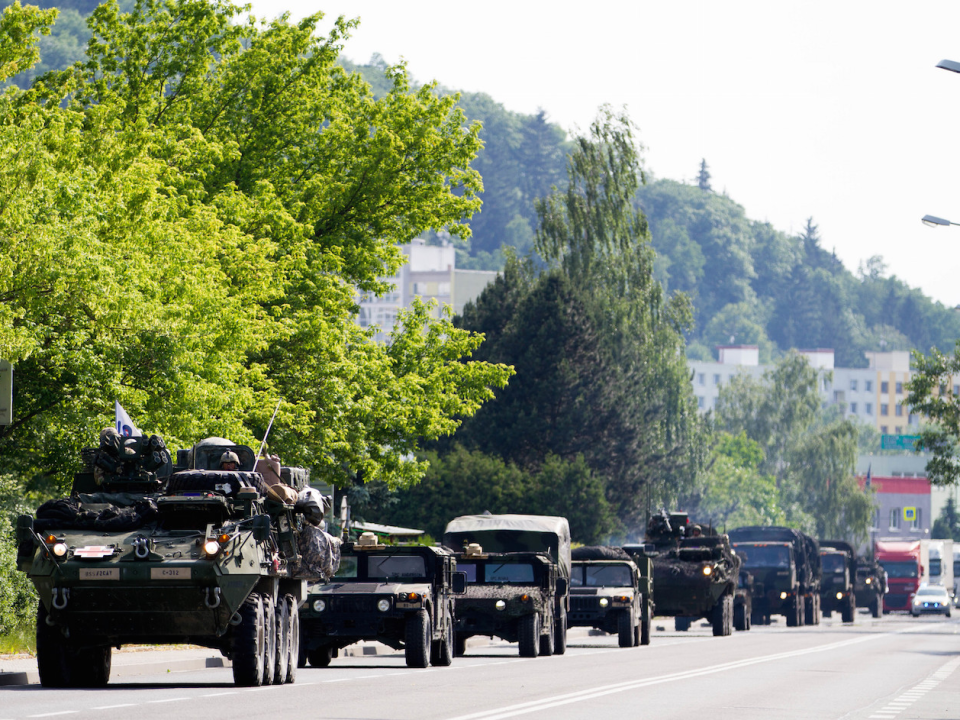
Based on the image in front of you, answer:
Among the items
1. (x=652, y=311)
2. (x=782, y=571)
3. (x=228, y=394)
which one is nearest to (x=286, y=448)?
(x=228, y=394)

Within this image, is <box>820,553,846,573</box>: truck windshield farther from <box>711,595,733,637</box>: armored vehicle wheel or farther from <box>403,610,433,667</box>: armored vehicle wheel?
<box>403,610,433,667</box>: armored vehicle wheel

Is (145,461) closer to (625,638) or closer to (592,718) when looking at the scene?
(592,718)

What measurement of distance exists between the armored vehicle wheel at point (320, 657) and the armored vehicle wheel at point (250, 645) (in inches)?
261

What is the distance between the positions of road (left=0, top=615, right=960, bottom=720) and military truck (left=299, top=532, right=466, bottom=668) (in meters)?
0.45

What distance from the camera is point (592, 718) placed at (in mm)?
15727

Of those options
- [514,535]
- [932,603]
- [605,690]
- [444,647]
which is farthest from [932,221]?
[932,603]

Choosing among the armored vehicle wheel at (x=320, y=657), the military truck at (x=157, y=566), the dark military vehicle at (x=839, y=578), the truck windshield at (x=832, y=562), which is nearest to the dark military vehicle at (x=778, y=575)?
the truck windshield at (x=832, y=562)

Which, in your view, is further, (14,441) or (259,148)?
(259,148)

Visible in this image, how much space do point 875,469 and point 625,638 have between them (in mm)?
137706

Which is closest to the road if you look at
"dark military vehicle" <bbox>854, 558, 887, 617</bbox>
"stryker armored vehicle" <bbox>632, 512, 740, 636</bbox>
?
"stryker armored vehicle" <bbox>632, 512, 740, 636</bbox>

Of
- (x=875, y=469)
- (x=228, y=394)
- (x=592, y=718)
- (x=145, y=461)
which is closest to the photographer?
(x=592, y=718)

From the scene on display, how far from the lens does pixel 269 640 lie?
62.9 ft

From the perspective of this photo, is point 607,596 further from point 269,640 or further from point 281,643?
point 269,640

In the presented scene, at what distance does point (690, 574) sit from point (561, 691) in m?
21.5
